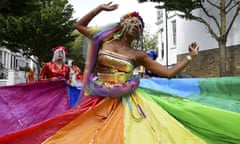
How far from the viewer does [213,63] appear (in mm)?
17594

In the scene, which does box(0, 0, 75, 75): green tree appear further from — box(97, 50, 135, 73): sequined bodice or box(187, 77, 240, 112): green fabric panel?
box(97, 50, 135, 73): sequined bodice

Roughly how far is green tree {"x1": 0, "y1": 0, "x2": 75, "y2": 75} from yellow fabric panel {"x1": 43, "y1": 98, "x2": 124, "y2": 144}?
2354 centimetres

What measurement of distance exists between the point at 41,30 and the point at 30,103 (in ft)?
72.7

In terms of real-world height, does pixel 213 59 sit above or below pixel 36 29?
below

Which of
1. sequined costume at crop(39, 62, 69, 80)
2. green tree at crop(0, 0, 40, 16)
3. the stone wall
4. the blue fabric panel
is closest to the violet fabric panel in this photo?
sequined costume at crop(39, 62, 69, 80)

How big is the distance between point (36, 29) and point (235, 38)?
15170mm

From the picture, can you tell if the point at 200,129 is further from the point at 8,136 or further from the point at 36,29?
the point at 36,29

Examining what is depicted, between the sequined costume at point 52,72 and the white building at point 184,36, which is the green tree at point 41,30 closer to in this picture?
the white building at point 184,36

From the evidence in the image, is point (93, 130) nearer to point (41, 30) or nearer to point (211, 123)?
point (211, 123)

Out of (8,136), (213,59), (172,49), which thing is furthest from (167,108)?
(172,49)

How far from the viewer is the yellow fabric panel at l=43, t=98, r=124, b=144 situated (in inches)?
115

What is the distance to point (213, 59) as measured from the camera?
691 inches

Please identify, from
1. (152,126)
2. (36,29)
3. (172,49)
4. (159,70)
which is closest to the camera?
(152,126)

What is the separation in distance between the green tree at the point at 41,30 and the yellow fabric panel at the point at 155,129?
2350cm
